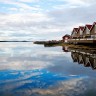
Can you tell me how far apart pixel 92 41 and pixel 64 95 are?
48.2m

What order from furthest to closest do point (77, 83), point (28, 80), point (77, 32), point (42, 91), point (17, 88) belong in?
point (77, 32), point (28, 80), point (77, 83), point (17, 88), point (42, 91)

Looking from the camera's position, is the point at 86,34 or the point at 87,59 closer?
the point at 87,59

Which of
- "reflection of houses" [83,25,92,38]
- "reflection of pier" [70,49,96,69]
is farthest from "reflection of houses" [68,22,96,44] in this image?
"reflection of pier" [70,49,96,69]

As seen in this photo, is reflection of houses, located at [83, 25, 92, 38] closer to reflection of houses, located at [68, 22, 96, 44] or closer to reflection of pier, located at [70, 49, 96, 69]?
reflection of houses, located at [68, 22, 96, 44]

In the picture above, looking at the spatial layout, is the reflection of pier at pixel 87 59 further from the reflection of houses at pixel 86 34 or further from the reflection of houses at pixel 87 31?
the reflection of houses at pixel 87 31

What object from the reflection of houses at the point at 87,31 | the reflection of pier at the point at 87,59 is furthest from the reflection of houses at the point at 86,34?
the reflection of pier at the point at 87,59

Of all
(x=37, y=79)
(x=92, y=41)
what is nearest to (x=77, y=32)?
(x=92, y=41)

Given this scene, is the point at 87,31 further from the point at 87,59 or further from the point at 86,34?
the point at 87,59

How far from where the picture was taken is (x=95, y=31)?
2800 inches

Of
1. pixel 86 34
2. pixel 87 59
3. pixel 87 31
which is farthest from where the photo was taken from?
pixel 86 34

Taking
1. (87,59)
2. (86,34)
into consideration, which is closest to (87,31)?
(86,34)

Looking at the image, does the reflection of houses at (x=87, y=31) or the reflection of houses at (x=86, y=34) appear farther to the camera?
the reflection of houses at (x=87, y=31)

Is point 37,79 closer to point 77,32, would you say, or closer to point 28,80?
point 28,80

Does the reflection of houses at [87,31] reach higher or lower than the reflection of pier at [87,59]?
higher
